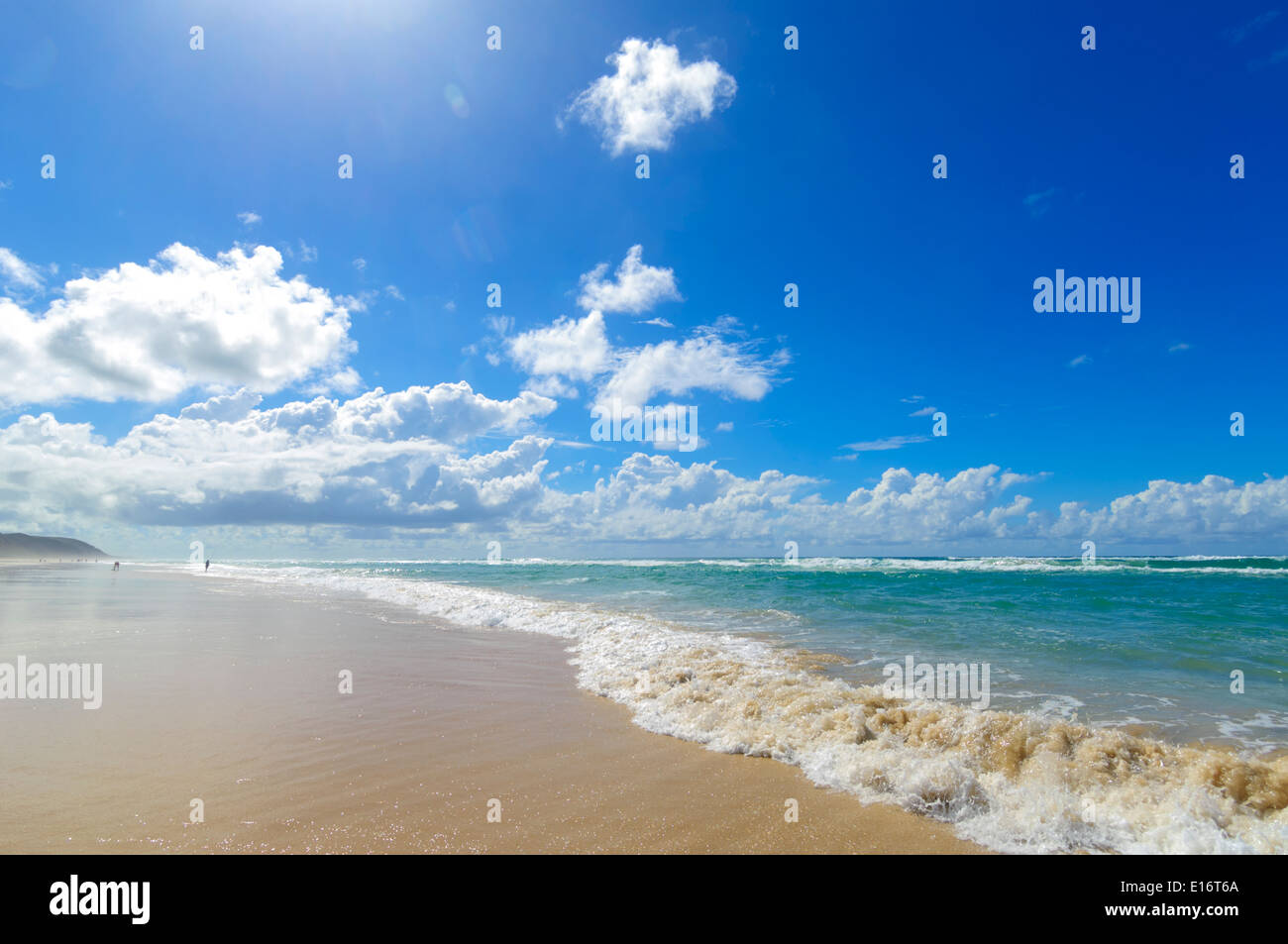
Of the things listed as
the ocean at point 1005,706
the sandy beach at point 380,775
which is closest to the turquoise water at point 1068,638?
the ocean at point 1005,706

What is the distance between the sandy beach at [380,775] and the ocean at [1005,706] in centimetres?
58

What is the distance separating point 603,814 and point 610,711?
3.72m

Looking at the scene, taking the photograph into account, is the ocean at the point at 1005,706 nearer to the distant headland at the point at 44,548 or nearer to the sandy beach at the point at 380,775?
the sandy beach at the point at 380,775

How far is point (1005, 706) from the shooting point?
28.8 feet

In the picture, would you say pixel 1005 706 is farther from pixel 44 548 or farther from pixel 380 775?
pixel 44 548

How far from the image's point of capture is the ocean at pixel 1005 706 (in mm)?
5418

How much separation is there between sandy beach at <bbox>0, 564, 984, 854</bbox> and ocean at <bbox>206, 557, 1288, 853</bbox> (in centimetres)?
58

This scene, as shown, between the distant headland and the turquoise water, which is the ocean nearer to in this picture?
the turquoise water

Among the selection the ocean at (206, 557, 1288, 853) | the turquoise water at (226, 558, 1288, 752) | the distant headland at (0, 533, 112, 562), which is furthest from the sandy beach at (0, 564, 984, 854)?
the distant headland at (0, 533, 112, 562)

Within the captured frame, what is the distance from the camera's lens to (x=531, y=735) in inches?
301

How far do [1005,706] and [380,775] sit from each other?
8590 millimetres

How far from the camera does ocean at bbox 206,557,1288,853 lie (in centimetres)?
542
